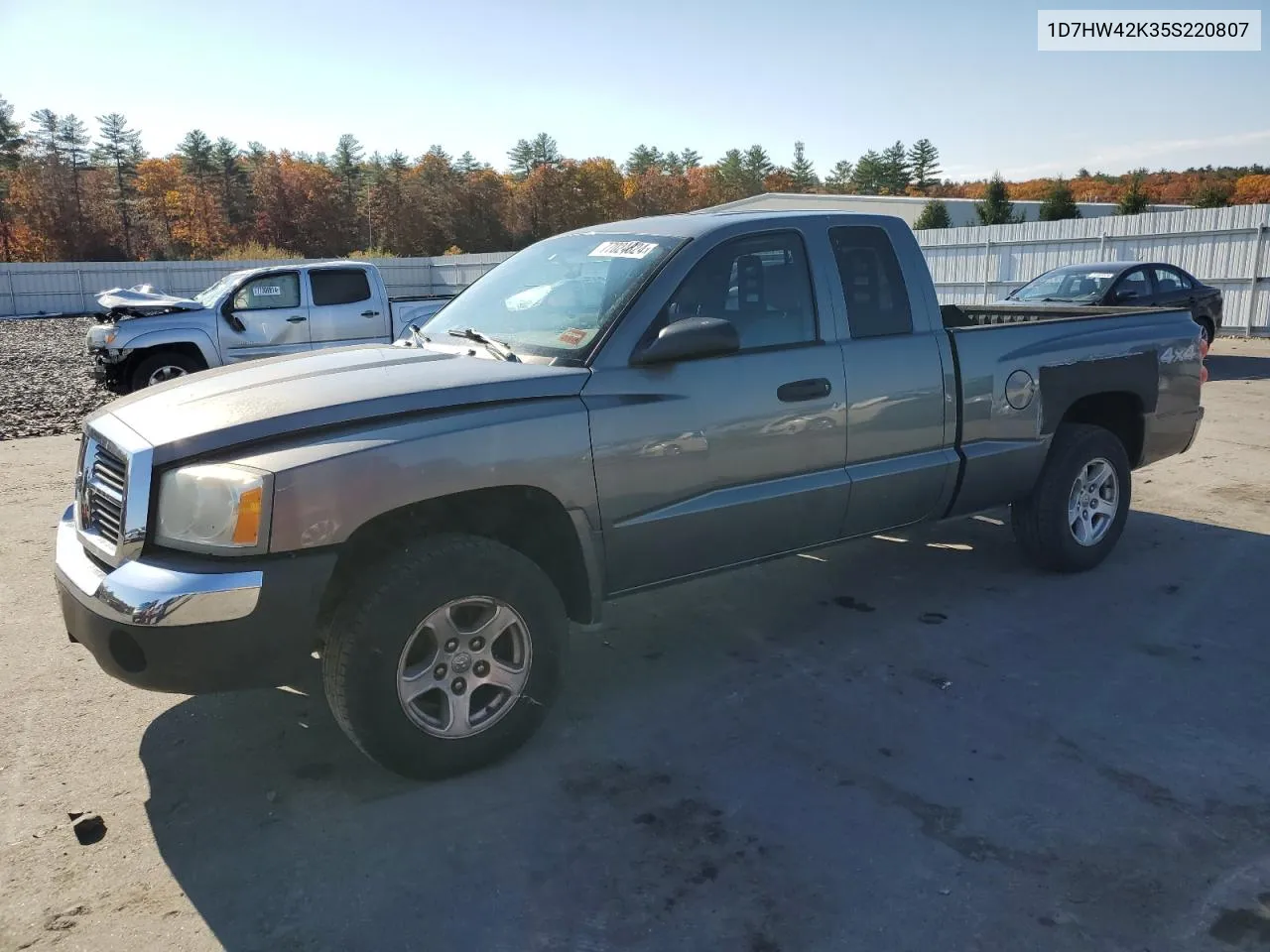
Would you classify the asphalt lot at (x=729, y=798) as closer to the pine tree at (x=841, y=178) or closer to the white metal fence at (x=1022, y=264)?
the white metal fence at (x=1022, y=264)

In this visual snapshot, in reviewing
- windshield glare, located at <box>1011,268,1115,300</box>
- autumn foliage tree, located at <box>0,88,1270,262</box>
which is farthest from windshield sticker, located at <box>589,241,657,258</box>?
autumn foliage tree, located at <box>0,88,1270,262</box>

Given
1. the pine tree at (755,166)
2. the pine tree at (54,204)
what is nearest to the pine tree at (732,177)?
the pine tree at (755,166)

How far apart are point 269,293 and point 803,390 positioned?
33.3ft

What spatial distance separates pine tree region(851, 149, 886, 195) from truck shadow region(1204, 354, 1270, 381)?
96.6m

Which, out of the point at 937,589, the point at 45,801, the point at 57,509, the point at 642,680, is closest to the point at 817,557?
the point at 937,589

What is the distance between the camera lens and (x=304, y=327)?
1245 centimetres

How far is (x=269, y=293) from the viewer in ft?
40.8

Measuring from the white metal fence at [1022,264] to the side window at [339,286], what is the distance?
38.7ft

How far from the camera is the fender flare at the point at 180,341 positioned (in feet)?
37.7

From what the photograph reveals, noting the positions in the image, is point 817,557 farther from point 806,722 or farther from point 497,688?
point 497,688

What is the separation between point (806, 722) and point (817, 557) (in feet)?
7.57

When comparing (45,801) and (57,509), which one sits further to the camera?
(57,509)

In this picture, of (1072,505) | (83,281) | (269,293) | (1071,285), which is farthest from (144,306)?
(83,281)

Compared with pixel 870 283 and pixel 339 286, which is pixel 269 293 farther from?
pixel 870 283
